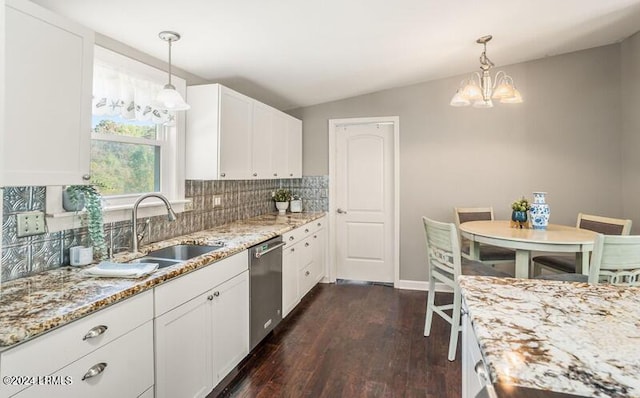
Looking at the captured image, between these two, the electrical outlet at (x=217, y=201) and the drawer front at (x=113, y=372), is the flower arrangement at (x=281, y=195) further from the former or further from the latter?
the drawer front at (x=113, y=372)

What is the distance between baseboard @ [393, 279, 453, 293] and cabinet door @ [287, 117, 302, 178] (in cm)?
185

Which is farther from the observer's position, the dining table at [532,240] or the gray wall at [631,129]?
the gray wall at [631,129]

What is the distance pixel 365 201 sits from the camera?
14.8ft

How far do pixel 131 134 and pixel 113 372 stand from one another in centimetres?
156

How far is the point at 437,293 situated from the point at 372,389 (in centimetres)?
221

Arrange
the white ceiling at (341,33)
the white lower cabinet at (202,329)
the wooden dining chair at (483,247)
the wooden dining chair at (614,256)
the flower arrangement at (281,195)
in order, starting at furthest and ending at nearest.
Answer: the flower arrangement at (281,195) < the wooden dining chair at (483,247) < the wooden dining chair at (614,256) < the white ceiling at (341,33) < the white lower cabinet at (202,329)

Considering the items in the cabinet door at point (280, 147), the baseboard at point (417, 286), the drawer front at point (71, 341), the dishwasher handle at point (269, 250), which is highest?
the cabinet door at point (280, 147)

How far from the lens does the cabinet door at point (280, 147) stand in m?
3.74

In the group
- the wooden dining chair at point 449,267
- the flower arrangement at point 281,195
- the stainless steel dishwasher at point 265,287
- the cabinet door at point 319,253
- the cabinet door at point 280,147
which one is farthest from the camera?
the flower arrangement at point 281,195

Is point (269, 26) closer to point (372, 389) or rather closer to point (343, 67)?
point (343, 67)

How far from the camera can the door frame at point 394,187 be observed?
14.2ft

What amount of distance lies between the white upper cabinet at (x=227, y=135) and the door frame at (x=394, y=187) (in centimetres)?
105

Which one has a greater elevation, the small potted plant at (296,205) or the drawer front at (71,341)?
the small potted plant at (296,205)

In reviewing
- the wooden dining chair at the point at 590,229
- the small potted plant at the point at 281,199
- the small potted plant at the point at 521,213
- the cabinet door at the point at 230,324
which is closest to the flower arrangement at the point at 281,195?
the small potted plant at the point at 281,199
